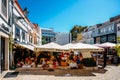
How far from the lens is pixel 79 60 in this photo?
22.2 m

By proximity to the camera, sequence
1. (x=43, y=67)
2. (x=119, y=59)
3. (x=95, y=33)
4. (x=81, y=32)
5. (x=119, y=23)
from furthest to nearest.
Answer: (x=81, y=32) → (x=95, y=33) → (x=119, y=23) → (x=119, y=59) → (x=43, y=67)

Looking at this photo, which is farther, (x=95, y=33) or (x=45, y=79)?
(x=95, y=33)

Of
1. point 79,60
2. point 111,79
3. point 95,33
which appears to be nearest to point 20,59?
point 79,60

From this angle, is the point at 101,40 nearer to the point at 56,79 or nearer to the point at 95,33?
the point at 95,33

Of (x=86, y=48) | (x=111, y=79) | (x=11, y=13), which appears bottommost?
(x=111, y=79)

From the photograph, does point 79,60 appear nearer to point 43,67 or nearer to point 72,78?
point 43,67

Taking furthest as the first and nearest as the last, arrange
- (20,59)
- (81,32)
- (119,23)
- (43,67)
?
(81,32)
(119,23)
(20,59)
(43,67)

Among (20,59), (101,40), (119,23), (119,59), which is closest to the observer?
(20,59)

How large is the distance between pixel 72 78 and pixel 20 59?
10184mm

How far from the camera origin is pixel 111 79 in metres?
15.4

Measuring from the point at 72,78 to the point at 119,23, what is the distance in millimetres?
37594

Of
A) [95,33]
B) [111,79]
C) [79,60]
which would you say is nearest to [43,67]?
[79,60]

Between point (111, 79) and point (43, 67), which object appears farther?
point (43, 67)

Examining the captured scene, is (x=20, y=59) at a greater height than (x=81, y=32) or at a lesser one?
lesser
